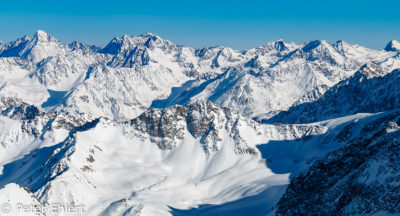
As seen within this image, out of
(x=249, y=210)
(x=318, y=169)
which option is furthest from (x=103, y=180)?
(x=318, y=169)

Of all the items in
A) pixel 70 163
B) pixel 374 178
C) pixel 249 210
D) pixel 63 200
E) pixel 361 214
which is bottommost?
pixel 249 210

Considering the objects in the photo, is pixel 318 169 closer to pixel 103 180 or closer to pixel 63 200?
pixel 63 200

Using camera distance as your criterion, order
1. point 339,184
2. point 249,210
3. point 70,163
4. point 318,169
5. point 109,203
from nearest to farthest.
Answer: point 339,184
point 318,169
point 249,210
point 109,203
point 70,163

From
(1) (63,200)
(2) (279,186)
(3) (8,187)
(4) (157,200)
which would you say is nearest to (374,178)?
(3) (8,187)

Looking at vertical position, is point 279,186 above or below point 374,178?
below

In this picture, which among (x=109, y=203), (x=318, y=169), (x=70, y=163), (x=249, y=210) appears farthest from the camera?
(x=70, y=163)

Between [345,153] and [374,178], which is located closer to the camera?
[374,178]
